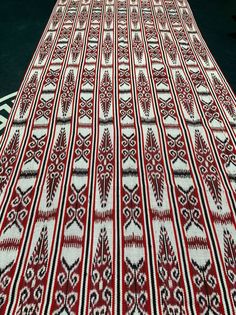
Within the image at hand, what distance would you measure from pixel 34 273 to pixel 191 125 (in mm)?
881

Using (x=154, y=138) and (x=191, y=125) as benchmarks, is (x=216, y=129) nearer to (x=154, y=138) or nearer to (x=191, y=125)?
(x=191, y=125)

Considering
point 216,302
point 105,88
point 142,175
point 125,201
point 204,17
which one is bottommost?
point 216,302

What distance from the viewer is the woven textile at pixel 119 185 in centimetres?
79

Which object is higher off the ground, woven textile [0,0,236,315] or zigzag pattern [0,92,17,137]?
zigzag pattern [0,92,17,137]

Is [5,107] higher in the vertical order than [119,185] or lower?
higher

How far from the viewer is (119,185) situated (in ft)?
3.41

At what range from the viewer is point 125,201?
992 mm

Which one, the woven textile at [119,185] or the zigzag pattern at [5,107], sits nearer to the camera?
the woven textile at [119,185]

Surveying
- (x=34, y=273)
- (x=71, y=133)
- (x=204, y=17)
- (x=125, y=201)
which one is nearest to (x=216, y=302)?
(x=125, y=201)

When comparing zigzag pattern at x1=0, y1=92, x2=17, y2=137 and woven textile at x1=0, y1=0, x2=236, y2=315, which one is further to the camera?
zigzag pattern at x1=0, y1=92, x2=17, y2=137

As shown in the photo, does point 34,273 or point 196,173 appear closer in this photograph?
point 34,273

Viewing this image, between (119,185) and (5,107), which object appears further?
(5,107)

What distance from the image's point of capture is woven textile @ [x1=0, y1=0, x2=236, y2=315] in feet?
2.60

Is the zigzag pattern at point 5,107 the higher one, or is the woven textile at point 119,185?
the zigzag pattern at point 5,107
